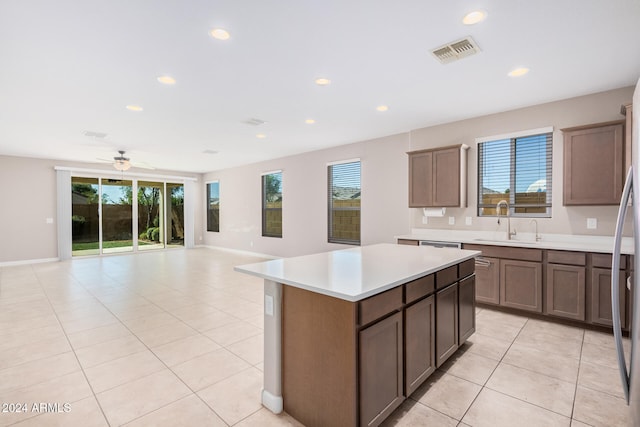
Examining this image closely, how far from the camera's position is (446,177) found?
14.8ft

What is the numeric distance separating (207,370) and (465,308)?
7.35 feet

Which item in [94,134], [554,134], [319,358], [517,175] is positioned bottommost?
[319,358]

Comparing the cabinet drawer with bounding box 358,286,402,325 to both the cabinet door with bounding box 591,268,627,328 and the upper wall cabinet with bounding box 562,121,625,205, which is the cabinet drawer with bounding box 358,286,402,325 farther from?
the upper wall cabinet with bounding box 562,121,625,205

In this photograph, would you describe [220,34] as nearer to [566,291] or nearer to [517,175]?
[517,175]

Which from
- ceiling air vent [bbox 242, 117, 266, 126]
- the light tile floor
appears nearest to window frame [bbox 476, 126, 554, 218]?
the light tile floor

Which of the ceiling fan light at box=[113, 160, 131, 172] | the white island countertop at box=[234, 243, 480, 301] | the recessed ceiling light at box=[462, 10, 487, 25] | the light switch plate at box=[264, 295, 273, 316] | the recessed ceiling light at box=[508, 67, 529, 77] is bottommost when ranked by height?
the light switch plate at box=[264, 295, 273, 316]

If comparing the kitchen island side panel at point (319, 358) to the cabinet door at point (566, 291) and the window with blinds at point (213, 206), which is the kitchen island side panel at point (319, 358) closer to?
the cabinet door at point (566, 291)

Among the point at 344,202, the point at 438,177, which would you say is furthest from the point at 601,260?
the point at 344,202

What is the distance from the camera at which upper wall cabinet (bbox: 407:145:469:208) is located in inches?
174

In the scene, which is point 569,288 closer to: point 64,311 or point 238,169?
point 64,311

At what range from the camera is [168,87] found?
3.37 m

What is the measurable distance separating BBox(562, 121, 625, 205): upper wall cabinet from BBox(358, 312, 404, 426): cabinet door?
10.2 feet

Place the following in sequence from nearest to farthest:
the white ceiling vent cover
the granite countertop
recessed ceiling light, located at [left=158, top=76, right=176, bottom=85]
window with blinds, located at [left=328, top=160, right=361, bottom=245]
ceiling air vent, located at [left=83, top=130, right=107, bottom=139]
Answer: the white ceiling vent cover
recessed ceiling light, located at [left=158, top=76, right=176, bottom=85]
the granite countertop
ceiling air vent, located at [left=83, top=130, right=107, bottom=139]
window with blinds, located at [left=328, top=160, right=361, bottom=245]

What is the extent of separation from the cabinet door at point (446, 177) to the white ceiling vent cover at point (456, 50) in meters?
1.87
